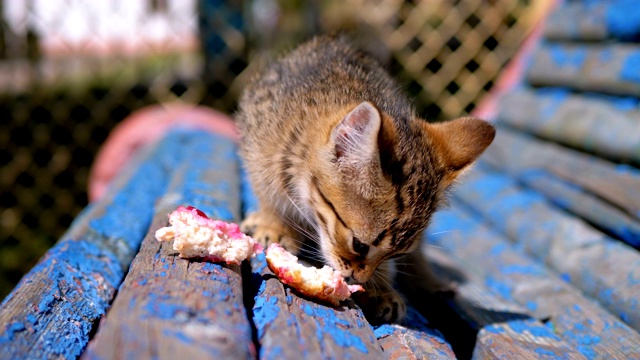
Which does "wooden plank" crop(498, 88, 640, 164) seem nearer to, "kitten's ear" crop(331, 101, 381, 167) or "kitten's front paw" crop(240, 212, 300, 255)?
"kitten's ear" crop(331, 101, 381, 167)

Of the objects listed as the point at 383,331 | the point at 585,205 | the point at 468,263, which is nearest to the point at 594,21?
the point at 585,205

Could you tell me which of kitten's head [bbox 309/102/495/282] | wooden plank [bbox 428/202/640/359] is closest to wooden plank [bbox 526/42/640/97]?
wooden plank [bbox 428/202/640/359]

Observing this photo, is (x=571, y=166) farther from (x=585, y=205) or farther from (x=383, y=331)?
(x=383, y=331)

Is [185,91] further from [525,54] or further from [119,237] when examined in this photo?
[119,237]

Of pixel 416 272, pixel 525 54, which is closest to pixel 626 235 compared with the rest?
pixel 416 272

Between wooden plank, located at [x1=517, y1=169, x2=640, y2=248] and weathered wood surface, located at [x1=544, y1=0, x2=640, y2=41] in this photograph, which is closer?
wooden plank, located at [x1=517, y1=169, x2=640, y2=248]

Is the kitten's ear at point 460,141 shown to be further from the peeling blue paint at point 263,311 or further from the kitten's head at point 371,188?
the peeling blue paint at point 263,311
